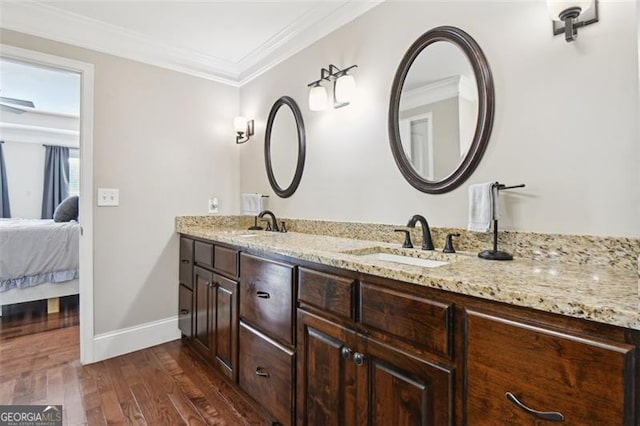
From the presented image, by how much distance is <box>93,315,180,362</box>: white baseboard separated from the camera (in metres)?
2.42

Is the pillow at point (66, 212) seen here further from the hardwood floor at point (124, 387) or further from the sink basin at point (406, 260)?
the sink basin at point (406, 260)

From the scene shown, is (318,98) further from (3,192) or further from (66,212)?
(3,192)

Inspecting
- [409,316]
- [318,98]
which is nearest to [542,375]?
[409,316]

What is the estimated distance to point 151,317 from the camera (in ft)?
8.75

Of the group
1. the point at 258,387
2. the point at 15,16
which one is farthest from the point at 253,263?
the point at 15,16

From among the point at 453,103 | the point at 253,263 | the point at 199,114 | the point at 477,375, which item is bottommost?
the point at 477,375

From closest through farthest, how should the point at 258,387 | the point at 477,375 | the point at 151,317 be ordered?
the point at 477,375 → the point at 258,387 → the point at 151,317

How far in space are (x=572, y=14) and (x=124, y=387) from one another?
283 centimetres

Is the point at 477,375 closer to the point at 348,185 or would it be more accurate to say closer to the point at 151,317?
the point at 348,185

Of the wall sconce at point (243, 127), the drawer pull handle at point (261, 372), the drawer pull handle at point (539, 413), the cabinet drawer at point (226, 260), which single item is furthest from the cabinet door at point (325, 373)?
the wall sconce at point (243, 127)

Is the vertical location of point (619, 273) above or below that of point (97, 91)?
below

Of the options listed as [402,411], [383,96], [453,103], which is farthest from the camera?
[383,96]

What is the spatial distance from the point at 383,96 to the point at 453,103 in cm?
43

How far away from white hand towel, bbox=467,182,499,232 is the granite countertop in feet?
0.43
